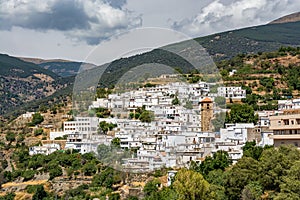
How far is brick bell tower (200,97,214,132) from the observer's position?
19000 millimetres

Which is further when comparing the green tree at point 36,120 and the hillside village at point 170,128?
the green tree at point 36,120

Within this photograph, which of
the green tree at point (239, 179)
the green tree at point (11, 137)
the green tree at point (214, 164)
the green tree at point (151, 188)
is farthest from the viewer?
the green tree at point (11, 137)

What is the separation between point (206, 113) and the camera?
1925 cm

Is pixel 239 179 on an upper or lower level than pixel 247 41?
lower

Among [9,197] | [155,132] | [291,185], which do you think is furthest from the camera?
[155,132]

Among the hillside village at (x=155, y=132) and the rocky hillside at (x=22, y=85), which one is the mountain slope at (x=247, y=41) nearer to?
the hillside village at (x=155, y=132)

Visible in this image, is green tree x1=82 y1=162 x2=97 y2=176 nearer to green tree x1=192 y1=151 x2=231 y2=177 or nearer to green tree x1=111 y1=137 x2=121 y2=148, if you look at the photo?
green tree x1=111 y1=137 x2=121 y2=148

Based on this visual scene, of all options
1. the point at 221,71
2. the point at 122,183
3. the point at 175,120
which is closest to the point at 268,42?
the point at 221,71

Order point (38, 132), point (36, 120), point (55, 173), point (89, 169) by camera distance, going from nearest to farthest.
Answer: point (89, 169), point (55, 173), point (38, 132), point (36, 120)

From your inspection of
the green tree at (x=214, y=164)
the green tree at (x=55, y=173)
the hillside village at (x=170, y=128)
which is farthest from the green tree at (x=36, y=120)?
the green tree at (x=214, y=164)

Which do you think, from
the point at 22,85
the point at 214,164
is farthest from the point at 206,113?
the point at 22,85

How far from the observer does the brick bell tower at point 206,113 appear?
1900 cm

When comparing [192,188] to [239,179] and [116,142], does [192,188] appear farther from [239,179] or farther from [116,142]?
[116,142]

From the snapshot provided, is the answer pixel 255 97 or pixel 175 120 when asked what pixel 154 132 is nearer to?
pixel 175 120
